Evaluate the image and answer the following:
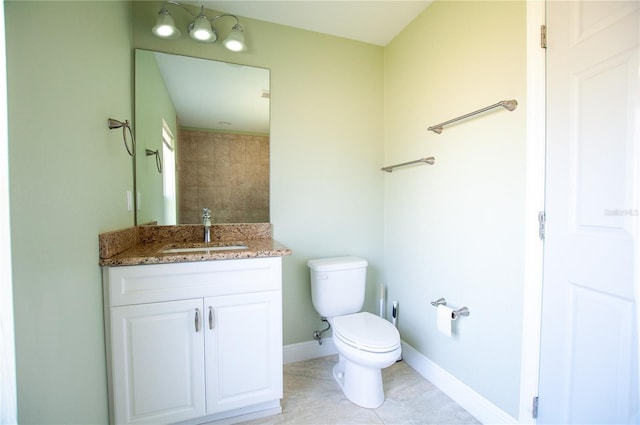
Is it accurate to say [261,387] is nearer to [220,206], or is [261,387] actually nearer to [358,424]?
[358,424]

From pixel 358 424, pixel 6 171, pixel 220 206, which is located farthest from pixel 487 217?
pixel 6 171

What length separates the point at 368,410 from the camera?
5.34ft

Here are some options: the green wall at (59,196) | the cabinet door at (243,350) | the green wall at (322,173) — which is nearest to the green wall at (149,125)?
the green wall at (322,173)

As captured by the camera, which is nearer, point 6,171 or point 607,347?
point 6,171

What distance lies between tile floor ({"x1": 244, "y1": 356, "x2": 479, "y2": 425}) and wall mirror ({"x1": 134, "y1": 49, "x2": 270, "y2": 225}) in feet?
3.76

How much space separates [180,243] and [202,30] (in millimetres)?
1360

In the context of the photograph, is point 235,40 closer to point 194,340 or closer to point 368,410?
point 194,340

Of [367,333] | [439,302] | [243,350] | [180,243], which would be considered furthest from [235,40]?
[439,302]

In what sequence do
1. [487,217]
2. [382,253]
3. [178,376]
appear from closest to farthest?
[178,376]
[487,217]
[382,253]

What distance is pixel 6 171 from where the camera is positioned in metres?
0.67

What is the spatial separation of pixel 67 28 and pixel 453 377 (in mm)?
2465

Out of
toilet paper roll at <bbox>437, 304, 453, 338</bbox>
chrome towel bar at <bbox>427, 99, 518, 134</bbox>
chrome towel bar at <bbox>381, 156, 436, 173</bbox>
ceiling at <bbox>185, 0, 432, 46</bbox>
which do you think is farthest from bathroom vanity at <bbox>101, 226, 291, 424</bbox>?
ceiling at <bbox>185, 0, 432, 46</bbox>

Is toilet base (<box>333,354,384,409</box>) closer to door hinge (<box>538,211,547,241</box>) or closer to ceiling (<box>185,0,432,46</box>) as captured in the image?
door hinge (<box>538,211,547,241</box>)

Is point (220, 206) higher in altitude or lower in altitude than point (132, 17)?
lower
